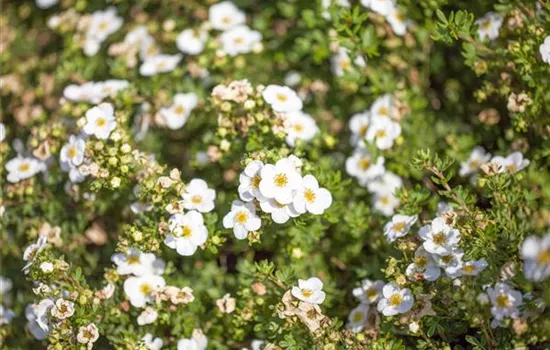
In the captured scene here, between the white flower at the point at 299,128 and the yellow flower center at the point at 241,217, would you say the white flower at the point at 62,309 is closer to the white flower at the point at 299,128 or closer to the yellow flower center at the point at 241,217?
the yellow flower center at the point at 241,217

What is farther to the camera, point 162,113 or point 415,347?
point 162,113

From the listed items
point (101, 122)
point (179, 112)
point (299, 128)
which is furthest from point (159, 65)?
point (299, 128)

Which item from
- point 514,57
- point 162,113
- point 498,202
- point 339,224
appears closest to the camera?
point 498,202

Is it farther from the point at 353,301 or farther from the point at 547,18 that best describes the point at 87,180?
the point at 547,18

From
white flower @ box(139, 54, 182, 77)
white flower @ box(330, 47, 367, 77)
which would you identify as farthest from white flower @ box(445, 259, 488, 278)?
white flower @ box(139, 54, 182, 77)

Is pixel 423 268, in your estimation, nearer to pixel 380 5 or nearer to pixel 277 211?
pixel 277 211

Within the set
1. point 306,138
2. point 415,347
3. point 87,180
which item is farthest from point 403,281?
point 87,180
